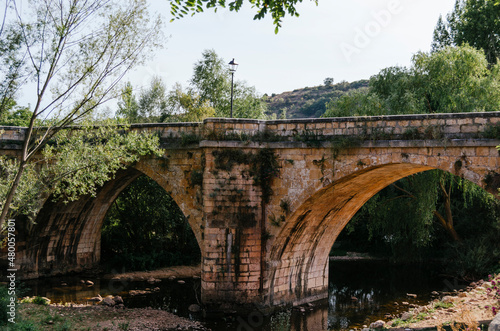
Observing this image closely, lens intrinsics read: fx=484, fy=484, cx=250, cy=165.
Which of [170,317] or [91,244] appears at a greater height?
[91,244]

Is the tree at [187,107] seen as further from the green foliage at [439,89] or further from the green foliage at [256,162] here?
the green foliage at [256,162]

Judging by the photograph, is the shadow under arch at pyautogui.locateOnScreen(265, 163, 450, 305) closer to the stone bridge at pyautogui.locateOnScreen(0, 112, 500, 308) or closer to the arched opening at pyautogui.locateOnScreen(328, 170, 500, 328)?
the stone bridge at pyautogui.locateOnScreen(0, 112, 500, 308)

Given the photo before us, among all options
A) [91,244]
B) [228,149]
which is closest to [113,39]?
[228,149]

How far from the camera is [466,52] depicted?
18.0 metres

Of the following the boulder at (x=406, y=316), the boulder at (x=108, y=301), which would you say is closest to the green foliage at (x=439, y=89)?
the boulder at (x=406, y=316)

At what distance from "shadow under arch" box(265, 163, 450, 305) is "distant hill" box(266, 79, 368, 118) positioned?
3645 centimetres

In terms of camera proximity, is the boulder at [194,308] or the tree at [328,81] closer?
the boulder at [194,308]

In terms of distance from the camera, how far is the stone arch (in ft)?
42.0

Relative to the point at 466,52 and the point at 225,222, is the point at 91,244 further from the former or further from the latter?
the point at 466,52

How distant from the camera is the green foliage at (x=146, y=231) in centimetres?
2103

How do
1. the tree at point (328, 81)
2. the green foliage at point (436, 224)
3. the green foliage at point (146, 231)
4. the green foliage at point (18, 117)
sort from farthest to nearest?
the tree at point (328, 81) < the green foliage at point (18, 117) < the green foliage at point (146, 231) < the green foliage at point (436, 224)

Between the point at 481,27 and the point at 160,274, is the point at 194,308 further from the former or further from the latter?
the point at 481,27

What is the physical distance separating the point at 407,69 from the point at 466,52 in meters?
2.35

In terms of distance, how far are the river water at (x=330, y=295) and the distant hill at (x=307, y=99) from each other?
33.4 metres
